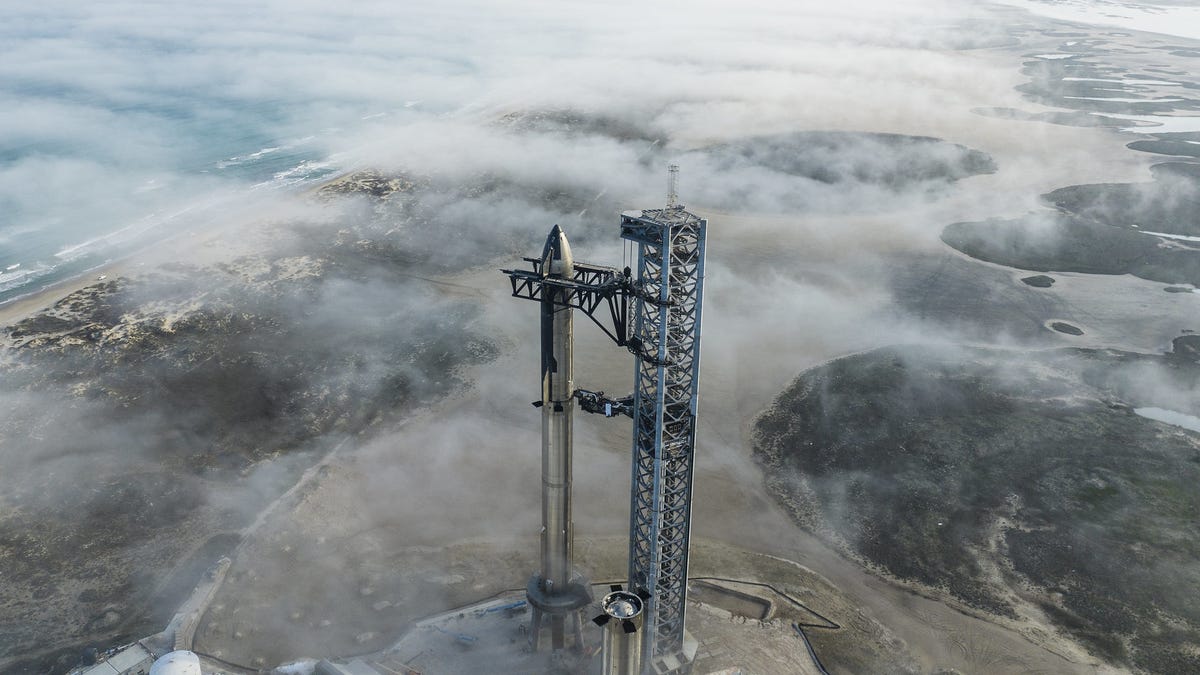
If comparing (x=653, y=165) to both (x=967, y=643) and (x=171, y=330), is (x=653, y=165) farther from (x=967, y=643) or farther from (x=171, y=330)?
(x=967, y=643)

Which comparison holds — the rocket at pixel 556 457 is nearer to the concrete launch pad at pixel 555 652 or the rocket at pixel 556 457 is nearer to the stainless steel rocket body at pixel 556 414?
the stainless steel rocket body at pixel 556 414

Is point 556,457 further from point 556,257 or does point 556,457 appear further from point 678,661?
point 678,661

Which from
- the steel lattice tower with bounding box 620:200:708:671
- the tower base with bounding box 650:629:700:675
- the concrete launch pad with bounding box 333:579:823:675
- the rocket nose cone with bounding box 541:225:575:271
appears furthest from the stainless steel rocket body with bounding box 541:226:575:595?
the tower base with bounding box 650:629:700:675

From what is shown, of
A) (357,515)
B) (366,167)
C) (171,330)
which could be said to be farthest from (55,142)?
(357,515)

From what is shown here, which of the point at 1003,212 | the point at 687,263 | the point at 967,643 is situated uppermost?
the point at 687,263

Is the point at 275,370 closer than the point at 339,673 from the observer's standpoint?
No

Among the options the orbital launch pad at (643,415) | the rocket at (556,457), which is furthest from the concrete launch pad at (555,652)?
the orbital launch pad at (643,415)
